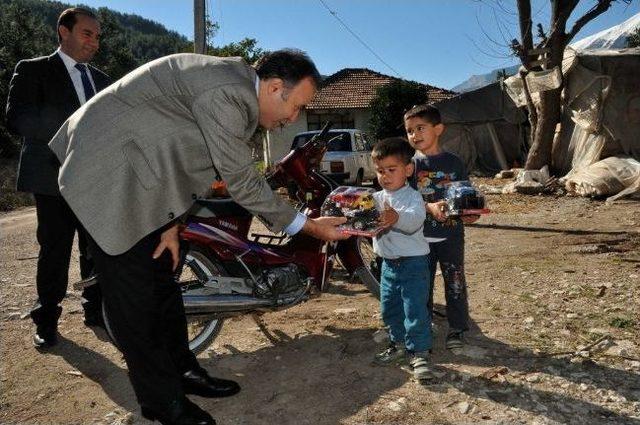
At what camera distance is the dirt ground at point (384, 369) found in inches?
100

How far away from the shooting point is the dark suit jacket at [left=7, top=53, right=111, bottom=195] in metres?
3.28

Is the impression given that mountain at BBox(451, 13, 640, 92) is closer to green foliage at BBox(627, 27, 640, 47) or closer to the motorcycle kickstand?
green foliage at BBox(627, 27, 640, 47)

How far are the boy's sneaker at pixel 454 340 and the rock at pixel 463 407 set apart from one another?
2.07 ft

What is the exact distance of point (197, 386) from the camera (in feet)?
8.95

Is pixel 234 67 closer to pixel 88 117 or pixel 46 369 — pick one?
pixel 88 117

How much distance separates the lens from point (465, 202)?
2.77 meters

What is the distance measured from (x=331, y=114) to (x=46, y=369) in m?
25.9

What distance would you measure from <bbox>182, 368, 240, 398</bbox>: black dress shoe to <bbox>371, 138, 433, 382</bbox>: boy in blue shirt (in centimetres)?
93

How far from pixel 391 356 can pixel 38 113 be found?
9.08 ft

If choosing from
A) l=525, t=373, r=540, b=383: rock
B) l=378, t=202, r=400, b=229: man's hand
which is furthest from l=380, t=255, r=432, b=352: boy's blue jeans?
l=525, t=373, r=540, b=383: rock

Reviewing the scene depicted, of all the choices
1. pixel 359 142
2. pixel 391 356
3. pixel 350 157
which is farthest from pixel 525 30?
pixel 391 356

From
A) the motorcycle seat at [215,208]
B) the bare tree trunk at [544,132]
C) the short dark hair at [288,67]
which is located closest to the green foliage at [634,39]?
the bare tree trunk at [544,132]

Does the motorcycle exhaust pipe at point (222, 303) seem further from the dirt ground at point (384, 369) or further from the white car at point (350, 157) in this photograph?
the white car at point (350, 157)

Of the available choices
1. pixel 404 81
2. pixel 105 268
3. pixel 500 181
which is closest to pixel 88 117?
pixel 105 268
